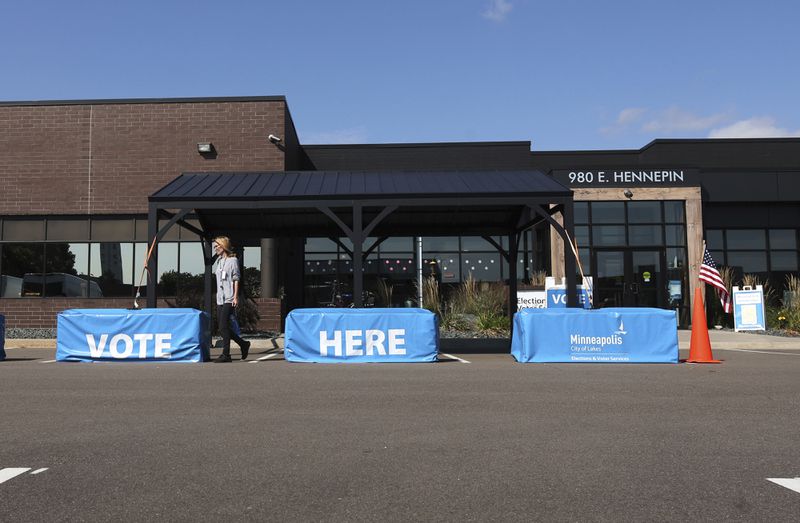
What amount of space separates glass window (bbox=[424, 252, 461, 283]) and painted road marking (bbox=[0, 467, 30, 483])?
22353 millimetres

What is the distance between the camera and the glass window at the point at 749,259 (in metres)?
26.1

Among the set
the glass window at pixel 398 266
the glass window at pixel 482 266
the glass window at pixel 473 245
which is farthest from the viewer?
the glass window at pixel 473 245

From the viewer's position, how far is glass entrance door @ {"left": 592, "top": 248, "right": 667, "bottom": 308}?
76.4 ft

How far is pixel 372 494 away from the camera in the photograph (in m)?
3.72

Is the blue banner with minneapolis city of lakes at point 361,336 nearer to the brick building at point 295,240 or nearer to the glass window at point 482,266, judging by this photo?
the brick building at point 295,240

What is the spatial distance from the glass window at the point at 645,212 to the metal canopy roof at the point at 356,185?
9779 mm

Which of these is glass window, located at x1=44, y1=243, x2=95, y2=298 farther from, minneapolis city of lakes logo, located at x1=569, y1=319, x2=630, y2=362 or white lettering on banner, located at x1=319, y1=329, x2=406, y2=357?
minneapolis city of lakes logo, located at x1=569, y1=319, x2=630, y2=362

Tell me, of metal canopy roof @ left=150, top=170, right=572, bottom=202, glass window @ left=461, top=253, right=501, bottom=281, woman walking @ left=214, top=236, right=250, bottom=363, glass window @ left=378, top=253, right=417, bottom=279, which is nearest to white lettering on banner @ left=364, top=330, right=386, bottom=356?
woman walking @ left=214, top=236, right=250, bottom=363

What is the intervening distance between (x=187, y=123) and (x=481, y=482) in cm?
1842

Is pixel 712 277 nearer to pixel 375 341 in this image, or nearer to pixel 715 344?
pixel 715 344

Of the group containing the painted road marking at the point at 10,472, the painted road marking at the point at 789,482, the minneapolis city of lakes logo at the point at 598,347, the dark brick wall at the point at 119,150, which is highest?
the dark brick wall at the point at 119,150

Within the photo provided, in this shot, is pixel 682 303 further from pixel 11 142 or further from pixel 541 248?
pixel 11 142

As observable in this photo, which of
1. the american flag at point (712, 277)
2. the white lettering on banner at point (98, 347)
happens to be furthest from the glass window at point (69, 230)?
the american flag at point (712, 277)

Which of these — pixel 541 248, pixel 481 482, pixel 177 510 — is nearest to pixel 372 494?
pixel 481 482
